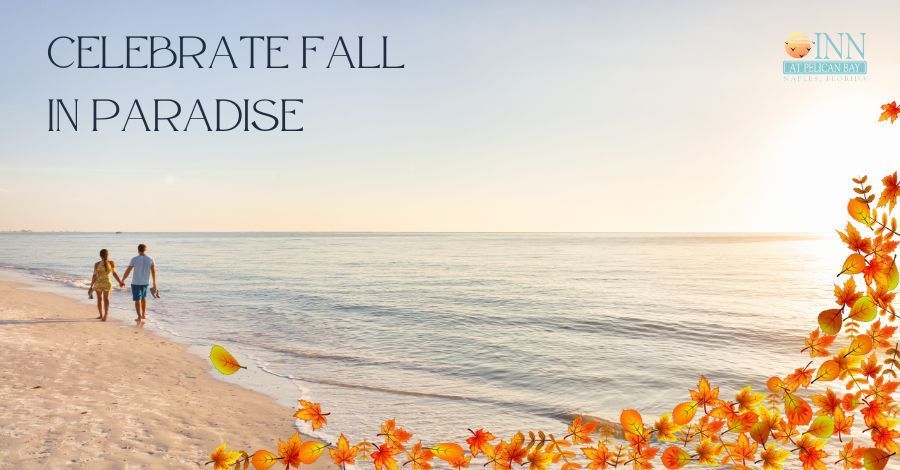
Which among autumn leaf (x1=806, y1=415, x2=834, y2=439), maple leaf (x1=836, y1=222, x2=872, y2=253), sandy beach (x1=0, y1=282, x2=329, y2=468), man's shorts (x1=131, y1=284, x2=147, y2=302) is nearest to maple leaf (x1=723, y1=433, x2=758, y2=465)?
autumn leaf (x1=806, y1=415, x2=834, y2=439)

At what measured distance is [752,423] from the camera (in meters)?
1.55

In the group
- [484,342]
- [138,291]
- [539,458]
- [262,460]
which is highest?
[262,460]

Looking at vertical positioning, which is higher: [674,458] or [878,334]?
[878,334]

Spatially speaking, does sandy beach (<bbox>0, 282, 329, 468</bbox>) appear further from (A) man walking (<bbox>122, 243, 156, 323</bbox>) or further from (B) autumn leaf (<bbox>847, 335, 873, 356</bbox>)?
(B) autumn leaf (<bbox>847, 335, 873, 356</bbox>)

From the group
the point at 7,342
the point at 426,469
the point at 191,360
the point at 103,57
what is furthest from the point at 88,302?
the point at 426,469

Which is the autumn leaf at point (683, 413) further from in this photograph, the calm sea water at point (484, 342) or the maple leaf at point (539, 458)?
the calm sea water at point (484, 342)

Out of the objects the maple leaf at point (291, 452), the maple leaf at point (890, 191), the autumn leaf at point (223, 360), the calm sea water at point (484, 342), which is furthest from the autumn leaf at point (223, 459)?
the calm sea water at point (484, 342)

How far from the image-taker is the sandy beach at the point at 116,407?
5.88 m

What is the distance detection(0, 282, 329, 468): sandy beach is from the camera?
5879mm

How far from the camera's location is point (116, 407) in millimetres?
7508

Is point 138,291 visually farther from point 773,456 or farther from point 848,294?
point 848,294

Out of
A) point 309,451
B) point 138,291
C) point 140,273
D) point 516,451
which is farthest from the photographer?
point 138,291

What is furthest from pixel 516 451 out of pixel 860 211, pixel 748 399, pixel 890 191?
pixel 890 191

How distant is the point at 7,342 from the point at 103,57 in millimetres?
6005
